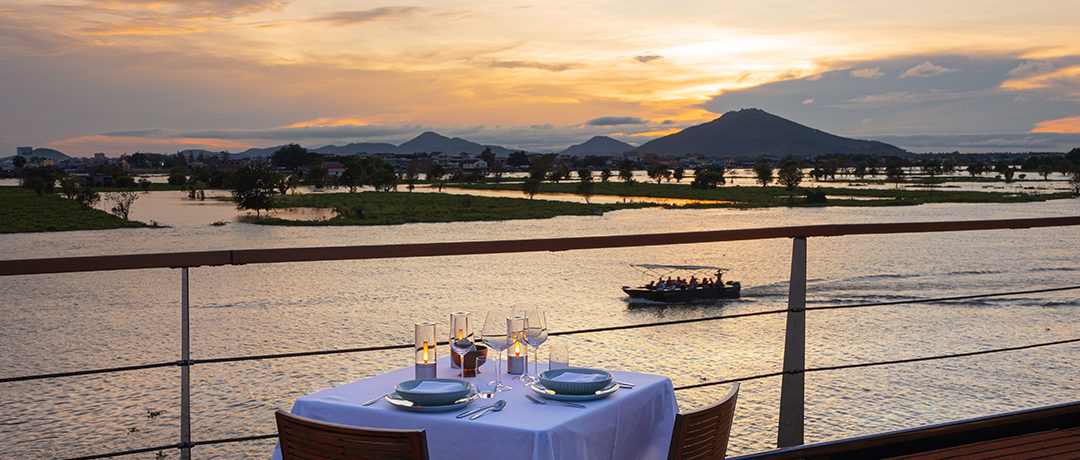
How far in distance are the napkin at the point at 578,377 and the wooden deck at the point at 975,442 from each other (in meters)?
1.03

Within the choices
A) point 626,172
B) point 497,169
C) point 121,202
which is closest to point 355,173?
point 121,202

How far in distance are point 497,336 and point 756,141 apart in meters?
188

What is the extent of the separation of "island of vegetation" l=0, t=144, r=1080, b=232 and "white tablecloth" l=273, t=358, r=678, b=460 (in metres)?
64.9

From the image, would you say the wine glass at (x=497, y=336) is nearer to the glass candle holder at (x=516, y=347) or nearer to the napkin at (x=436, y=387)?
the glass candle holder at (x=516, y=347)

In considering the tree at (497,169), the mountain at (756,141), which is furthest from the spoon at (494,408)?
the mountain at (756,141)

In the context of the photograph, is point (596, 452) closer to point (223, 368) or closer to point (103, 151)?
point (223, 368)

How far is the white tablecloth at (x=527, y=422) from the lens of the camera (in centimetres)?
158

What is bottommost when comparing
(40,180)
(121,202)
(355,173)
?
(121,202)

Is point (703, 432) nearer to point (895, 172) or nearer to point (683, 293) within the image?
point (683, 293)

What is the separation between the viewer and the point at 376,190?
94062mm

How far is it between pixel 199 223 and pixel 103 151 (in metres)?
21.0

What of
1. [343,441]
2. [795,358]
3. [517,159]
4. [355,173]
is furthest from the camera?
[517,159]

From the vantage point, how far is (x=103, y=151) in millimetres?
80938

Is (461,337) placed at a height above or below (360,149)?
below
